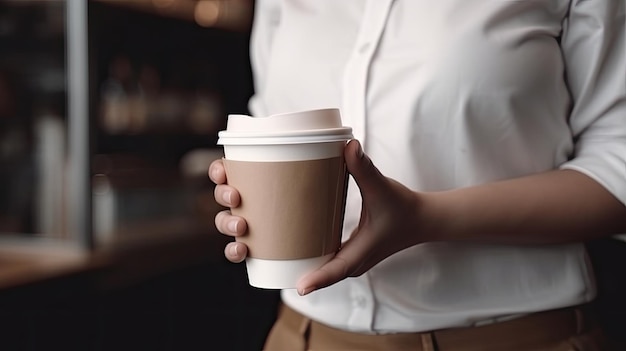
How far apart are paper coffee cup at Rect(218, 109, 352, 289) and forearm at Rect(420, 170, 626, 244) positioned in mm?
156

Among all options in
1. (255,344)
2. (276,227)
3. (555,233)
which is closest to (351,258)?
(276,227)

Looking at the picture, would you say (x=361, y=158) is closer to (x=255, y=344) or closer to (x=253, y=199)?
(x=253, y=199)

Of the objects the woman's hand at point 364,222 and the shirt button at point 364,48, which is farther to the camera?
the shirt button at point 364,48

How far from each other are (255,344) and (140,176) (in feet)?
2.13

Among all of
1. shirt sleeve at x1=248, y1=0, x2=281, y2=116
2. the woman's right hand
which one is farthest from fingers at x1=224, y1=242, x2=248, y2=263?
shirt sleeve at x1=248, y1=0, x2=281, y2=116

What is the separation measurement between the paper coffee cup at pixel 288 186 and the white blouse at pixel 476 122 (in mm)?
205

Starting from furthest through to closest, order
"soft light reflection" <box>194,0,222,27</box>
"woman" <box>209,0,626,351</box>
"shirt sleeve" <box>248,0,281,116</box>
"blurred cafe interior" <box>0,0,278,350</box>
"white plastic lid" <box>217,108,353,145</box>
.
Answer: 1. "soft light reflection" <box>194,0,222,27</box>
2. "blurred cafe interior" <box>0,0,278,350</box>
3. "shirt sleeve" <box>248,0,281,116</box>
4. "woman" <box>209,0,626,351</box>
5. "white plastic lid" <box>217,108,353,145</box>

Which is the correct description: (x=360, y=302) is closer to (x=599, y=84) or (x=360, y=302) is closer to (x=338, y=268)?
(x=338, y=268)

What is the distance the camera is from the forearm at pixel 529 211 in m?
0.95

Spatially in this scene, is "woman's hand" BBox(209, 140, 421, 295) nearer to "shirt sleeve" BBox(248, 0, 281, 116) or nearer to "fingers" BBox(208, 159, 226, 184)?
"fingers" BBox(208, 159, 226, 184)

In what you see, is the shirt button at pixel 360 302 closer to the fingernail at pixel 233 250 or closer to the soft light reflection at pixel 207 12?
the fingernail at pixel 233 250

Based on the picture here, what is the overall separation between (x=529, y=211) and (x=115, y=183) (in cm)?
161

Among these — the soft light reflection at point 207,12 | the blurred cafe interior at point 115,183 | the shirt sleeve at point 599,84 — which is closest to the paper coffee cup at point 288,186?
the shirt sleeve at point 599,84

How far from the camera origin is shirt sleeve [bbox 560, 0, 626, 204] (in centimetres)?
102
